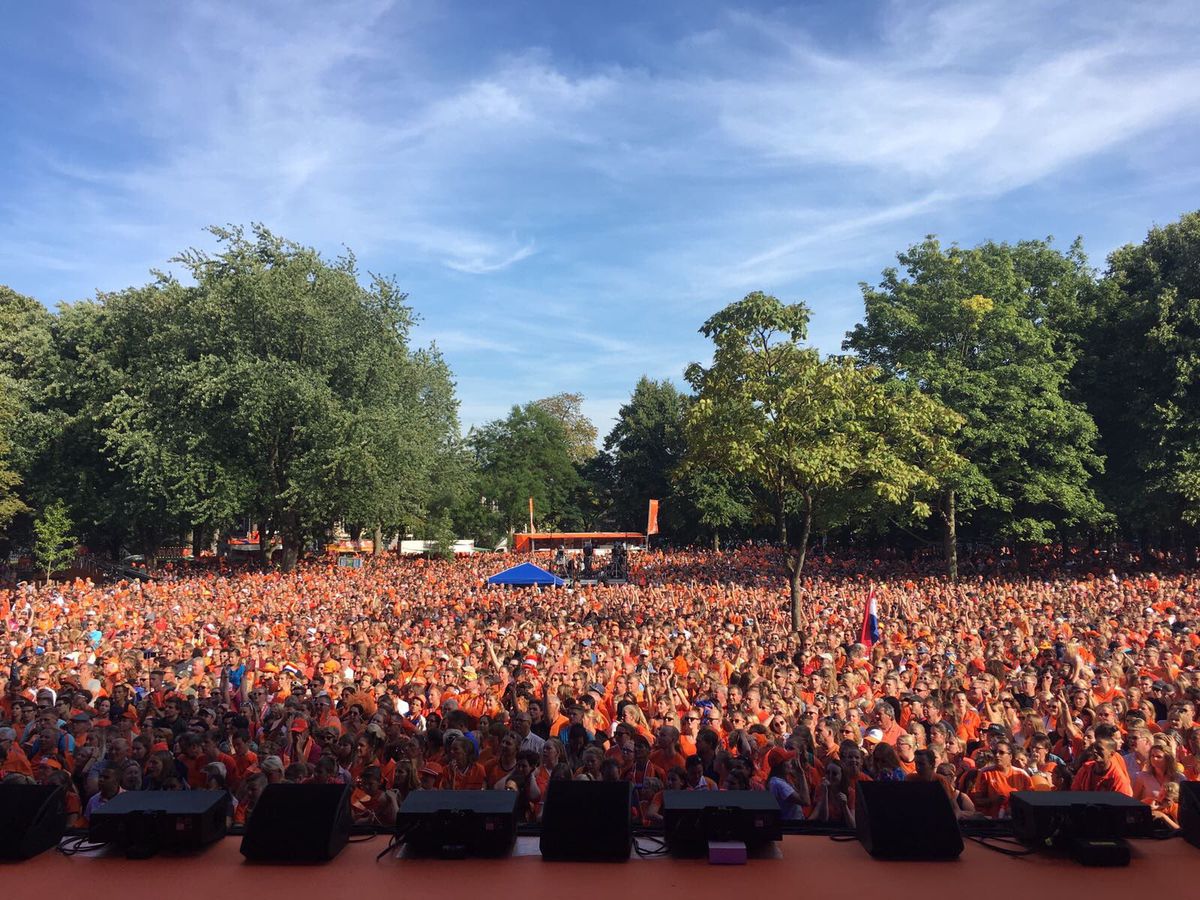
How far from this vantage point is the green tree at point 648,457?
52.1m

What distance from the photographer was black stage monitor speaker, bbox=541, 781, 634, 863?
4.79 metres

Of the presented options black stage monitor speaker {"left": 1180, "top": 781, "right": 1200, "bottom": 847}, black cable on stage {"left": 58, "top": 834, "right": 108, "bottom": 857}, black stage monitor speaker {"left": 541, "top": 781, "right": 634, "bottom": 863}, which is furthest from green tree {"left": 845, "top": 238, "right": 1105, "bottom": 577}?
black cable on stage {"left": 58, "top": 834, "right": 108, "bottom": 857}

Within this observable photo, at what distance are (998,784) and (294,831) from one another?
4997 mm

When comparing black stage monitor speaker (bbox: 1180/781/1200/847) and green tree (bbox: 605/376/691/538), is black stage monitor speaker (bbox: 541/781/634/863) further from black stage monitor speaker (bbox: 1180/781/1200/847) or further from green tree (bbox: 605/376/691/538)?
green tree (bbox: 605/376/691/538)

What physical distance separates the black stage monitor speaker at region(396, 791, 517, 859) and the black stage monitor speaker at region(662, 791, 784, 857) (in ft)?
3.02

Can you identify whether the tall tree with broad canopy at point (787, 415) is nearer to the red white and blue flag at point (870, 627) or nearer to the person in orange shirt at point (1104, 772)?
the red white and blue flag at point (870, 627)

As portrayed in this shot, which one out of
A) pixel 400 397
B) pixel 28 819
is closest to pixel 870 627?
pixel 28 819

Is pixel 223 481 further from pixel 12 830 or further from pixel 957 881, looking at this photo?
pixel 957 881

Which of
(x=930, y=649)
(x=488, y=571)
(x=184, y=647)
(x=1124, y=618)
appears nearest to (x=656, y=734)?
(x=930, y=649)

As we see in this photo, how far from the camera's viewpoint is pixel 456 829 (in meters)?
4.82

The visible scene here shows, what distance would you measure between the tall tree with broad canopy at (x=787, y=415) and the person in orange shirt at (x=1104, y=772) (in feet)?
27.4

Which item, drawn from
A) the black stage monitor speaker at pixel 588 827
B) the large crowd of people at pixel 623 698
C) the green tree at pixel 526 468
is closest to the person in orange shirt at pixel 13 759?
the large crowd of people at pixel 623 698

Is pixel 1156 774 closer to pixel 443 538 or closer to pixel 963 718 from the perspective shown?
pixel 963 718

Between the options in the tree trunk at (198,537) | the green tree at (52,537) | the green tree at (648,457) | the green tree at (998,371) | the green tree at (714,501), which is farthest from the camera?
the green tree at (648,457)
